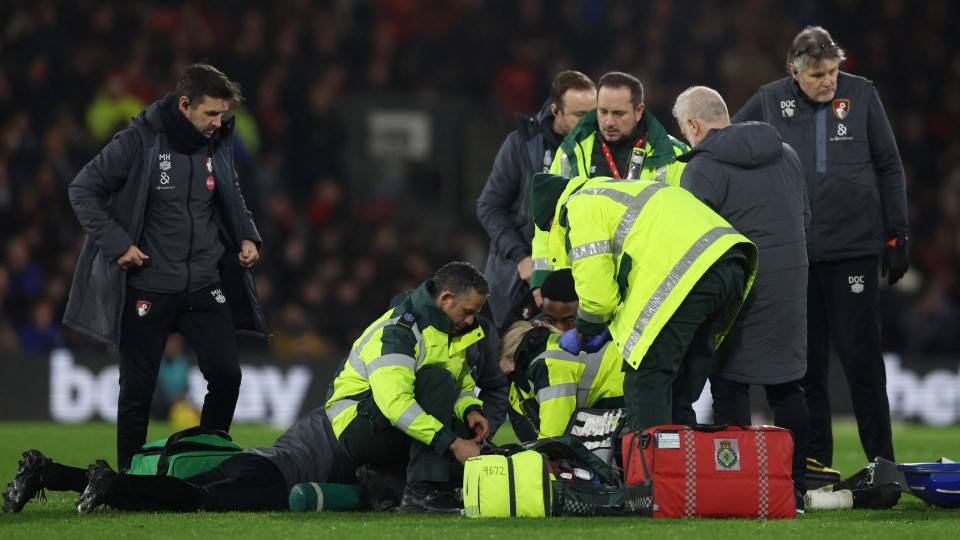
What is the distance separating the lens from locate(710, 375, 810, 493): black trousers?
605 centimetres

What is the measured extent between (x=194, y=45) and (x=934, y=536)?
12.3 metres

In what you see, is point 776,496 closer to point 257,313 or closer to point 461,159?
point 257,313

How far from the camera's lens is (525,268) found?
7.61 metres

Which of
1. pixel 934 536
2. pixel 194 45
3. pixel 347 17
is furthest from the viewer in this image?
pixel 347 17

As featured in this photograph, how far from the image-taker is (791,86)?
712cm

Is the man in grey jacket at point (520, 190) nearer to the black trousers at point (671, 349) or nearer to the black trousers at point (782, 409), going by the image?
the black trousers at point (782, 409)

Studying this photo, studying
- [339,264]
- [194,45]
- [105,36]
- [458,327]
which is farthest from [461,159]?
[458,327]

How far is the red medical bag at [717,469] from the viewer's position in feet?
17.7

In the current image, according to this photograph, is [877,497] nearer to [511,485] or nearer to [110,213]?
[511,485]

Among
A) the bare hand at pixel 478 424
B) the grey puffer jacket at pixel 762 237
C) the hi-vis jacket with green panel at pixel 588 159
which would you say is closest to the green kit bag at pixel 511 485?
the bare hand at pixel 478 424

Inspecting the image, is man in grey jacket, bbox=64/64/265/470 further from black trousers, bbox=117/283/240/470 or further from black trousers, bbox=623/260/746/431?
black trousers, bbox=623/260/746/431

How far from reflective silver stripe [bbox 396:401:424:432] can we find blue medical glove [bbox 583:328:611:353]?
3.10ft

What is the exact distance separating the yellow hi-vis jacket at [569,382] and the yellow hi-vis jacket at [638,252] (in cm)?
48

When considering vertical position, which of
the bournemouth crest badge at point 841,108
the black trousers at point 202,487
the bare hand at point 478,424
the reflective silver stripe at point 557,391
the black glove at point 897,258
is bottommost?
the black trousers at point 202,487
